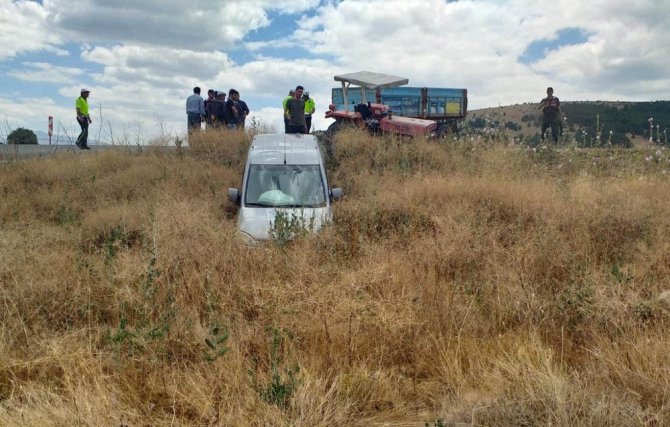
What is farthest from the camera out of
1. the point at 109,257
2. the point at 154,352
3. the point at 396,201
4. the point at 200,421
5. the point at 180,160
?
the point at 180,160

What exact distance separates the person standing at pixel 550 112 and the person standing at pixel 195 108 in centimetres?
988

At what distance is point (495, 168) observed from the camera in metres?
10.1

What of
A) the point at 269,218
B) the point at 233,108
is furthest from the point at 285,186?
the point at 233,108

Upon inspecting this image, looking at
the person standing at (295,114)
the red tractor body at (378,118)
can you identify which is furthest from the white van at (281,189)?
the red tractor body at (378,118)

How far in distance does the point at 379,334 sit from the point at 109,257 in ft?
9.72

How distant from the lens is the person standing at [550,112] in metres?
13.3

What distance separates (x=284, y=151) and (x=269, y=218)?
1.88 meters

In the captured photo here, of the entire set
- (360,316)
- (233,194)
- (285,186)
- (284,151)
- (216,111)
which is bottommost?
(360,316)

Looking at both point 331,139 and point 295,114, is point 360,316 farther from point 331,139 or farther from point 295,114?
point 331,139

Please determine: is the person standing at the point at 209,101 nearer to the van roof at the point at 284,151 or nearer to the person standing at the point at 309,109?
the person standing at the point at 309,109

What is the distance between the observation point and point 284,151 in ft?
27.0

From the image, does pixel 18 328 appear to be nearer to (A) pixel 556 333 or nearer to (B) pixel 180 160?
(A) pixel 556 333

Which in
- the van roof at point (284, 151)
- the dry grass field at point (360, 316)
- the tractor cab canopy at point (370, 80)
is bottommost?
the dry grass field at point (360, 316)

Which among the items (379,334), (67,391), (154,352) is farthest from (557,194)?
(67,391)
